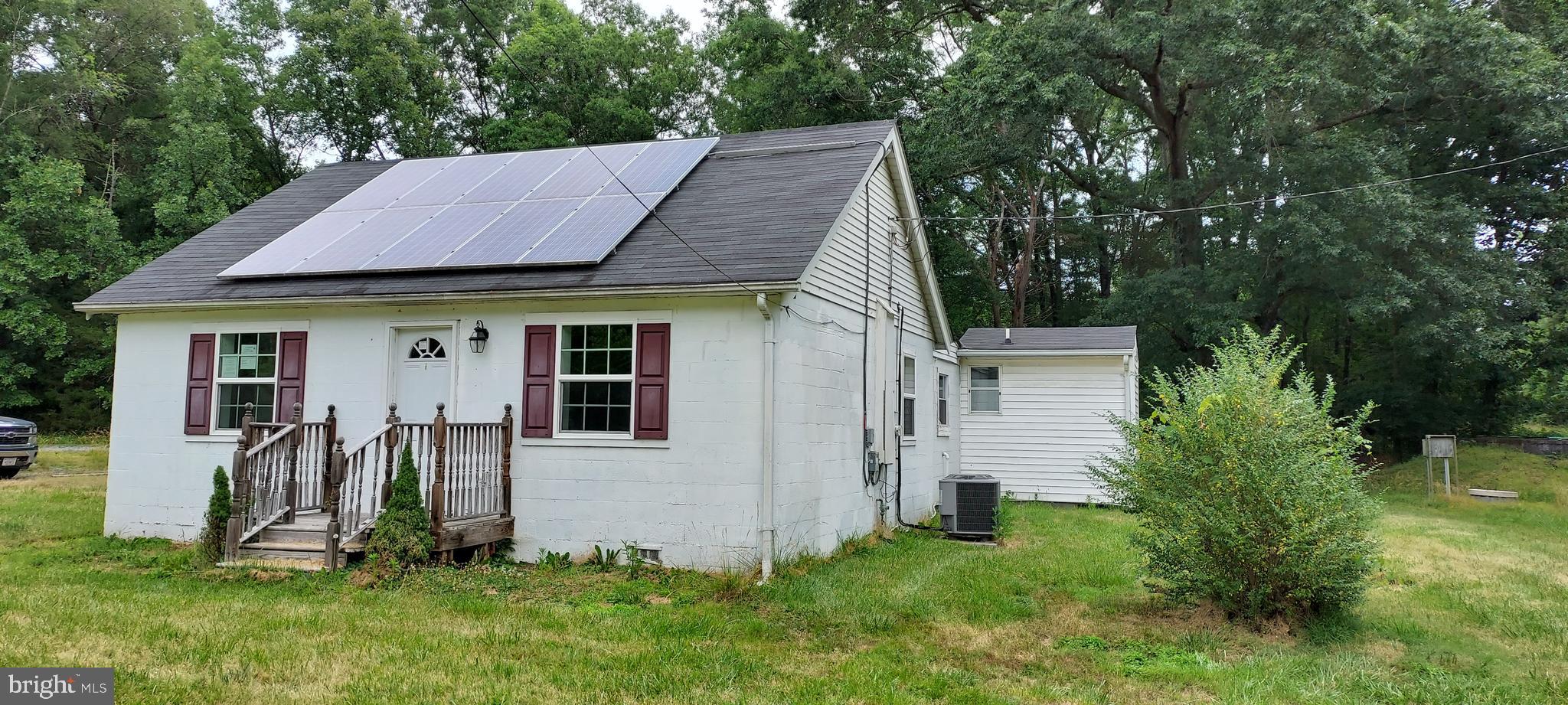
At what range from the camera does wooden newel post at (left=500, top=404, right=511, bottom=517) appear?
9.11 meters

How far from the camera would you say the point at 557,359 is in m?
9.15

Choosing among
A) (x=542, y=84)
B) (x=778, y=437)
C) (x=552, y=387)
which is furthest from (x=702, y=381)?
(x=542, y=84)

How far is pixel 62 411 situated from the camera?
26.7 m

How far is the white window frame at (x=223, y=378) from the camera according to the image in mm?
10148

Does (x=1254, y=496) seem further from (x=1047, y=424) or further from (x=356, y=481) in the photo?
(x=1047, y=424)

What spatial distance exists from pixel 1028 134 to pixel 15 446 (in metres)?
21.1

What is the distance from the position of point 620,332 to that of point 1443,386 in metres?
26.8

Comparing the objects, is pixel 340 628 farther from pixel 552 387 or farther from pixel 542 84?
pixel 542 84

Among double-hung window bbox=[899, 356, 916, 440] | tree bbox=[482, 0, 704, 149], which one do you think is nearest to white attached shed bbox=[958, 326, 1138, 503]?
double-hung window bbox=[899, 356, 916, 440]

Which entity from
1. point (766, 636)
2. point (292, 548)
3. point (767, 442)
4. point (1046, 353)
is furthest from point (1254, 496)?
point (1046, 353)

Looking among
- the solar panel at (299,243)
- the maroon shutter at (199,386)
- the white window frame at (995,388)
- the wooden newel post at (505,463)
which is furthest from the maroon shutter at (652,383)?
the white window frame at (995,388)

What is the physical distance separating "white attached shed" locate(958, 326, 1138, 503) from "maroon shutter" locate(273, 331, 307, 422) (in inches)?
416

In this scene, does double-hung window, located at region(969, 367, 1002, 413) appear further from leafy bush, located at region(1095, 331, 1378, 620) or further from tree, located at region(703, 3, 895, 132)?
tree, located at region(703, 3, 895, 132)

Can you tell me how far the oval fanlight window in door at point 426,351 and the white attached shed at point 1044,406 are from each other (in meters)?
9.57
